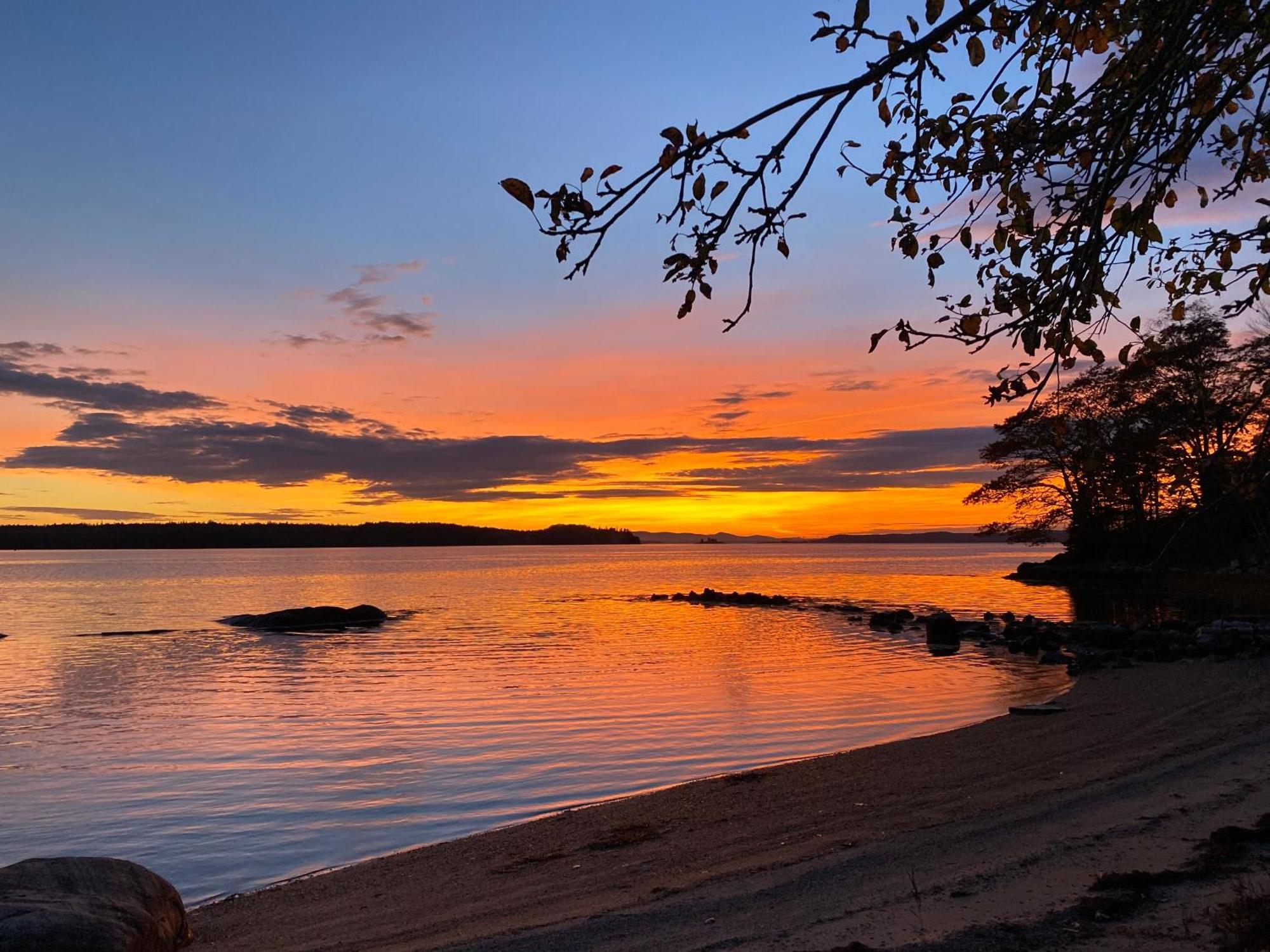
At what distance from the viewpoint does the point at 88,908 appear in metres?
6.72

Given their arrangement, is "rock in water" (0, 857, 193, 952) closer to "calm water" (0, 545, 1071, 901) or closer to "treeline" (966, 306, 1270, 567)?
"calm water" (0, 545, 1071, 901)

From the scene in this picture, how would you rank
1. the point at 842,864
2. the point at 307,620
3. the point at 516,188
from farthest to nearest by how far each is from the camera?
the point at 307,620 < the point at 842,864 < the point at 516,188

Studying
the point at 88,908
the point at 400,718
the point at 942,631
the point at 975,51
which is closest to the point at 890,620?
the point at 942,631

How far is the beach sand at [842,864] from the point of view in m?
5.96

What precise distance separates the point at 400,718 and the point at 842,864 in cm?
1344

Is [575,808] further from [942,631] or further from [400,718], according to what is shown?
[942,631]

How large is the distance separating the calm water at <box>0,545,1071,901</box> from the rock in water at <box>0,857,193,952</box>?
1916mm

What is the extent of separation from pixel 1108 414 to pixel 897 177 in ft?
133

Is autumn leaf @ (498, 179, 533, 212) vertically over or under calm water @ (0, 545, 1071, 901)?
over

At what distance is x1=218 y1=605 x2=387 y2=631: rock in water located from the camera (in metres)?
41.5

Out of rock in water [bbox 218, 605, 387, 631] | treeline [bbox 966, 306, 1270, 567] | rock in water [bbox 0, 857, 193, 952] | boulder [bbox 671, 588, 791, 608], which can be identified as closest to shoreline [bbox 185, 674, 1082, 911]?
rock in water [bbox 0, 857, 193, 952]

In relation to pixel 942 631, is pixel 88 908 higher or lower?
higher

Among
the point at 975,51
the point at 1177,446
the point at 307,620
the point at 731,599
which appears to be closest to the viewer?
the point at 975,51

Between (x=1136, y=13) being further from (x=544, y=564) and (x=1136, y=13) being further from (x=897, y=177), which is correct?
(x=544, y=564)
